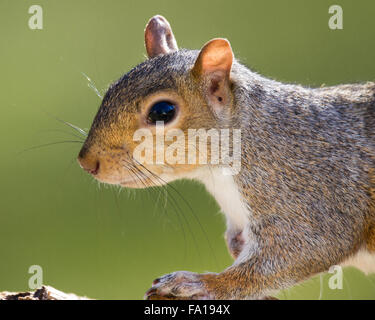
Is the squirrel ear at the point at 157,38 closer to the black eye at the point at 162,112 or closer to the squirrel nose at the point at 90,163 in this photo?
the black eye at the point at 162,112

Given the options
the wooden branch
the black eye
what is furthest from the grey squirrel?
the wooden branch

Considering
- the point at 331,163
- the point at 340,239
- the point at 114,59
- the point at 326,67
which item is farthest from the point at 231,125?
the point at 326,67

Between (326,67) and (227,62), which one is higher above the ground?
(326,67)

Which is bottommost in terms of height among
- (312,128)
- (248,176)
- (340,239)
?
(340,239)
